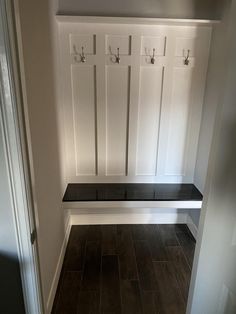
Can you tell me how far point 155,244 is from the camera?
2.44 m

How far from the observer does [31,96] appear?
4.16 ft

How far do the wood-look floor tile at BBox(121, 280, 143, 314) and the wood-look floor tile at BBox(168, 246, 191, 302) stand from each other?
356 millimetres

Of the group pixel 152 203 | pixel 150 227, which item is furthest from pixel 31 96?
pixel 150 227

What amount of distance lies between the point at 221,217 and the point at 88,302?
4.62 feet

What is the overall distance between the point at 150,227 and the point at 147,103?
1.35 metres

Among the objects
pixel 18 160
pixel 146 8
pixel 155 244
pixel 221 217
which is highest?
pixel 146 8

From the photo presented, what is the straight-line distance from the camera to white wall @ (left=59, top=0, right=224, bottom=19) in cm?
202

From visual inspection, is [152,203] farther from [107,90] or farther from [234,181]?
[234,181]

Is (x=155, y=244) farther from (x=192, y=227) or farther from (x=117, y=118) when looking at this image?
(x=117, y=118)

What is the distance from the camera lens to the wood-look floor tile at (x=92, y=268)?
193 centimetres

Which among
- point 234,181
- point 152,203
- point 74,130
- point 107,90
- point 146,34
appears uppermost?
point 146,34

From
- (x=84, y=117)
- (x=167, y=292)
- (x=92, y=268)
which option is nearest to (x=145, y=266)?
(x=167, y=292)

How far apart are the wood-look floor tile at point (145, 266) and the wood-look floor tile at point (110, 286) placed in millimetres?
201

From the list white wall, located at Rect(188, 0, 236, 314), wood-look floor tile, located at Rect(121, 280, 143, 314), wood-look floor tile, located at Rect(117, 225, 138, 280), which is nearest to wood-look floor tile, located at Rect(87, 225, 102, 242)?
wood-look floor tile, located at Rect(117, 225, 138, 280)
